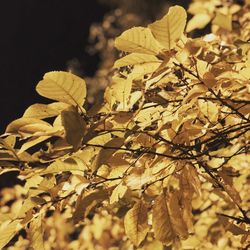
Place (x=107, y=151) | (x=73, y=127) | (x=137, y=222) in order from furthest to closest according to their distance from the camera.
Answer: (x=137, y=222), (x=107, y=151), (x=73, y=127)

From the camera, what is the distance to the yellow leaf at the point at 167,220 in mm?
881

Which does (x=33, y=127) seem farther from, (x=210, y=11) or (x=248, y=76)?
(x=210, y=11)

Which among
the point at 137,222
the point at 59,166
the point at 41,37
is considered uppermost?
the point at 41,37

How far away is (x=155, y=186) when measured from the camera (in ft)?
3.95

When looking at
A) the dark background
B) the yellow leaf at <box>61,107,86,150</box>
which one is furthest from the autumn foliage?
the dark background

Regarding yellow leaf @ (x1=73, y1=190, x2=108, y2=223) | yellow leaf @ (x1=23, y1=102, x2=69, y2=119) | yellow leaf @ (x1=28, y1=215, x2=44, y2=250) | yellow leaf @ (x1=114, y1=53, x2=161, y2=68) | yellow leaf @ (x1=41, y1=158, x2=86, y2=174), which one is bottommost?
yellow leaf @ (x1=28, y1=215, x2=44, y2=250)

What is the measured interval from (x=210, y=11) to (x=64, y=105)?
1.02m

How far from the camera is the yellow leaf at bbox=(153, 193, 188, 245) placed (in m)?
0.88

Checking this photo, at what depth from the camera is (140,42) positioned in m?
0.79

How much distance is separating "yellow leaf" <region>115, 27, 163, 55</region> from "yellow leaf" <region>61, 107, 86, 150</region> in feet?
→ 0.50

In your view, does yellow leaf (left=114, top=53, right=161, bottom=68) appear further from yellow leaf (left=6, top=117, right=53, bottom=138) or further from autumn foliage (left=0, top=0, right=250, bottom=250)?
yellow leaf (left=6, top=117, right=53, bottom=138)

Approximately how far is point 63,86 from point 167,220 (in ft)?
1.03

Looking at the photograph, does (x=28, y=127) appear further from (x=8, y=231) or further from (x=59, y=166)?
(x=8, y=231)

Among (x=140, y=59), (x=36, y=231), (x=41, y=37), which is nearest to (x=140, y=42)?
(x=140, y=59)
